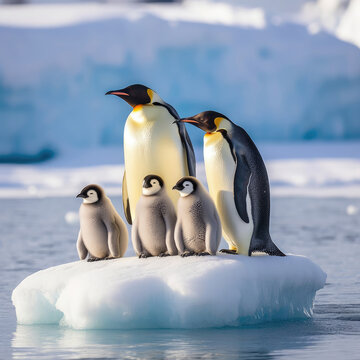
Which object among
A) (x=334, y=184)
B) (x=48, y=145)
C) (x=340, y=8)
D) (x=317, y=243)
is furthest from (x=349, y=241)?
(x=340, y=8)

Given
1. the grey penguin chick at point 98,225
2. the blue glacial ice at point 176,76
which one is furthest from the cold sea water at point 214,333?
the blue glacial ice at point 176,76

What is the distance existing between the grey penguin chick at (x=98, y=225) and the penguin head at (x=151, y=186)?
0.31 metres

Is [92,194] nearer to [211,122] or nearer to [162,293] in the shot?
[211,122]

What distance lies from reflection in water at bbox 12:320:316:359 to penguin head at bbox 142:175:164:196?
36.3 inches

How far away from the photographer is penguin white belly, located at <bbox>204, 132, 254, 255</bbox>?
6.57 m

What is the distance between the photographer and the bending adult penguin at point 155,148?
689 cm

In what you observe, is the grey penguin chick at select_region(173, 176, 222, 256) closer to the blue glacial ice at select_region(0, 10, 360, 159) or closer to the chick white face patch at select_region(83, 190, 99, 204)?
the chick white face patch at select_region(83, 190, 99, 204)

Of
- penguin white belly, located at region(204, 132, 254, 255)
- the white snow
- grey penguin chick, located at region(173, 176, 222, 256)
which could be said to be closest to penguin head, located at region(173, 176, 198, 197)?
grey penguin chick, located at region(173, 176, 222, 256)

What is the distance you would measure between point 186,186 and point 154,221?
0.30 metres

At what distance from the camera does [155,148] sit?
22.6ft

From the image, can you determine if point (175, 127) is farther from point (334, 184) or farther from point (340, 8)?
point (340, 8)

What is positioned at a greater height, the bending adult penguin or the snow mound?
the bending adult penguin

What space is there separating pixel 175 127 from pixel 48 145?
18.3m

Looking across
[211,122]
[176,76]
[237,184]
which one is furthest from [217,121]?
[176,76]
